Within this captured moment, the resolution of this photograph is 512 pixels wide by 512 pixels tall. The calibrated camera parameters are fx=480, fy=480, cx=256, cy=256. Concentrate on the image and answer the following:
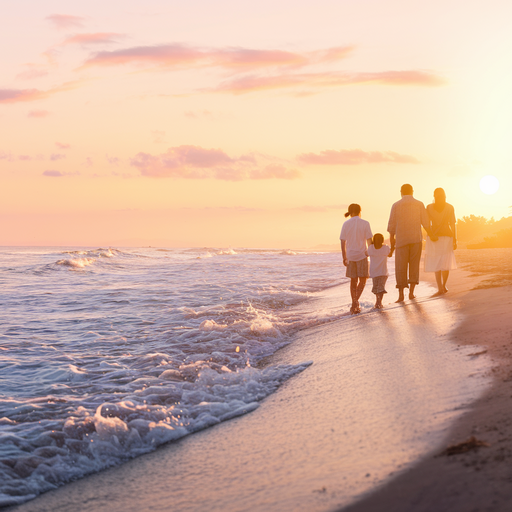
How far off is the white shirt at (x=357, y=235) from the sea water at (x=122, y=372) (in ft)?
4.03

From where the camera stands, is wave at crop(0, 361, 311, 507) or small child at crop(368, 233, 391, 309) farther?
small child at crop(368, 233, 391, 309)

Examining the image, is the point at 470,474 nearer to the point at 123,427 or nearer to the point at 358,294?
the point at 123,427

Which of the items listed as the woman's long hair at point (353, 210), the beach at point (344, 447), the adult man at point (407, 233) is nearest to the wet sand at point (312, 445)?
the beach at point (344, 447)

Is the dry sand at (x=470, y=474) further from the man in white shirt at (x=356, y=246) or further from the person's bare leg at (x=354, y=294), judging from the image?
the man in white shirt at (x=356, y=246)

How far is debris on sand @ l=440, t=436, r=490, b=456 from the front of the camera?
2744 millimetres

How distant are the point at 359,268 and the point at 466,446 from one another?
693 cm

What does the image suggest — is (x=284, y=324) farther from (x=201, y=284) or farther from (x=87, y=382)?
(x=201, y=284)

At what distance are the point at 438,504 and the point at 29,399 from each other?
469 centimetres

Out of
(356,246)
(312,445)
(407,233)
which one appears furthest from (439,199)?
(312,445)

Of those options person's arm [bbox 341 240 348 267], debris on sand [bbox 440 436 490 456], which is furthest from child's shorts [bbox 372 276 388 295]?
debris on sand [bbox 440 436 490 456]

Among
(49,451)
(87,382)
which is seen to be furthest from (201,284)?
(49,451)

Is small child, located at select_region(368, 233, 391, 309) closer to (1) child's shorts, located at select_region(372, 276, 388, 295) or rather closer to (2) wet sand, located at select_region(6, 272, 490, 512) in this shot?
(1) child's shorts, located at select_region(372, 276, 388, 295)

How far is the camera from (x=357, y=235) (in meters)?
9.59

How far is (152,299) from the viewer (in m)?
13.7
